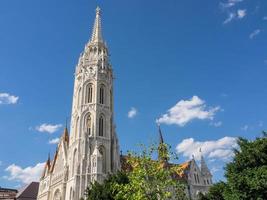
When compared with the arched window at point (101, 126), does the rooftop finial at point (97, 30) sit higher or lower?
higher

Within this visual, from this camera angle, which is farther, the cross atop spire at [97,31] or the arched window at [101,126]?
the cross atop spire at [97,31]

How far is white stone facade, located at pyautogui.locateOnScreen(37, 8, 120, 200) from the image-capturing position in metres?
48.2

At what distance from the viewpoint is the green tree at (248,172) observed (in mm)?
24361

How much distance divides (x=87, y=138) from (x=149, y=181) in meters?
29.3

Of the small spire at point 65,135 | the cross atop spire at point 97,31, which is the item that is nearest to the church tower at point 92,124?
the cross atop spire at point 97,31

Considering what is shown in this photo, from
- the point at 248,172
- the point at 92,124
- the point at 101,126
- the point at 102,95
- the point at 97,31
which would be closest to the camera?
the point at 248,172

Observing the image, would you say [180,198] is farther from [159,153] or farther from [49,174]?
[49,174]

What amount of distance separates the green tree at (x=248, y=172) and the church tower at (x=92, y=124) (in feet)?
72.7

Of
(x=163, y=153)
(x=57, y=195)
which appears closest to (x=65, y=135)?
(x=57, y=195)

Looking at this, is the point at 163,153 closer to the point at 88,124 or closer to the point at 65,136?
the point at 88,124

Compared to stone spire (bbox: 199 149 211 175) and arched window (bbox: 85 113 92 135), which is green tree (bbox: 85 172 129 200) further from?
stone spire (bbox: 199 149 211 175)

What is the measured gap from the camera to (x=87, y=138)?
5116 centimetres

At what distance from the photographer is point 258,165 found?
85.6 ft

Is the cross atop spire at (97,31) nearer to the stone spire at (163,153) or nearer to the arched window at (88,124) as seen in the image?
the arched window at (88,124)
